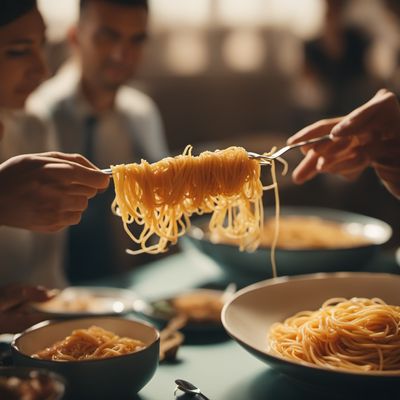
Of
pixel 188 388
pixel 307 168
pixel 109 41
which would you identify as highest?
pixel 109 41

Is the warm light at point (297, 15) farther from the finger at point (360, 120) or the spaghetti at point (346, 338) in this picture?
the spaghetti at point (346, 338)

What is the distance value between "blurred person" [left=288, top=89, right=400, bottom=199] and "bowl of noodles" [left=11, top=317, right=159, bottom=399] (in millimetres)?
635

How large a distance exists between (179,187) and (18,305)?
42 cm

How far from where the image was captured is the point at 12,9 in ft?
5.41

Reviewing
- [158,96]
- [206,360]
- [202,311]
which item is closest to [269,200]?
[158,96]

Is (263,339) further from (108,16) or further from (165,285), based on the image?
(108,16)

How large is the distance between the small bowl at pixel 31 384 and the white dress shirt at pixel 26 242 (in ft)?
3.48

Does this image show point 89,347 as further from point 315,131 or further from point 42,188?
point 315,131

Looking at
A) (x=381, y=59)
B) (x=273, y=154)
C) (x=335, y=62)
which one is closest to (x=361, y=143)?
(x=273, y=154)

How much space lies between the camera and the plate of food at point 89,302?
1624mm

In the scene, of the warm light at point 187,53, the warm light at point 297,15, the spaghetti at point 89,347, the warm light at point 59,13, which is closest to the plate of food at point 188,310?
the spaghetti at point 89,347

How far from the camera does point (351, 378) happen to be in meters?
1.02

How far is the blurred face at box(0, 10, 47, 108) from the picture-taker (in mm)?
1691

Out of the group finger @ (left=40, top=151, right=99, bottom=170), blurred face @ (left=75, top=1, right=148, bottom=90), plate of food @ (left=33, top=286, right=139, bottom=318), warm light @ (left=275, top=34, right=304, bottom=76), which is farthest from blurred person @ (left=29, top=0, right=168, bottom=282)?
warm light @ (left=275, top=34, right=304, bottom=76)
